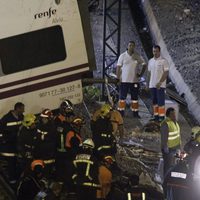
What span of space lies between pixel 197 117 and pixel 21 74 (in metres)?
6.83

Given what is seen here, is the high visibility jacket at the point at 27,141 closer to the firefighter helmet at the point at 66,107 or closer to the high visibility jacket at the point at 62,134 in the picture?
the high visibility jacket at the point at 62,134

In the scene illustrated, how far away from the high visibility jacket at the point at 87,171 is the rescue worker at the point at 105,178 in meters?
0.16

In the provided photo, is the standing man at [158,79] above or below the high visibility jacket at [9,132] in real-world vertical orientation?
above

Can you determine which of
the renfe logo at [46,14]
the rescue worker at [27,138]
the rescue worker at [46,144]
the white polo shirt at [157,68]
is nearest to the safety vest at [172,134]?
the rescue worker at [46,144]

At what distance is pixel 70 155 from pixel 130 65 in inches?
195

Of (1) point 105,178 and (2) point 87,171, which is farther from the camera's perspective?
(1) point 105,178

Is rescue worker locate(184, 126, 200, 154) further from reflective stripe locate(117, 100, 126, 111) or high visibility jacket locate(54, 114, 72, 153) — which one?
reflective stripe locate(117, 100, 126, 111)

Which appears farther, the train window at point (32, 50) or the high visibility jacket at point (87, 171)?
the train window at point (32, 50)

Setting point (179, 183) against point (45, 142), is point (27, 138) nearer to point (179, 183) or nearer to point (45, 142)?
point (45, 142)

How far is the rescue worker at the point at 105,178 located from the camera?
29.1 feet

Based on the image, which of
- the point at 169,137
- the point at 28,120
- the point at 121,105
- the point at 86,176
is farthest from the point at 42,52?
the point at 86,176

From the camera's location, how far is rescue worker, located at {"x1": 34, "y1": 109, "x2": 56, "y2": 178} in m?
10.0

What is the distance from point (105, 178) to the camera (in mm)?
8906

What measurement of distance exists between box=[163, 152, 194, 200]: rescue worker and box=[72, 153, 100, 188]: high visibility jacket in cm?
114
